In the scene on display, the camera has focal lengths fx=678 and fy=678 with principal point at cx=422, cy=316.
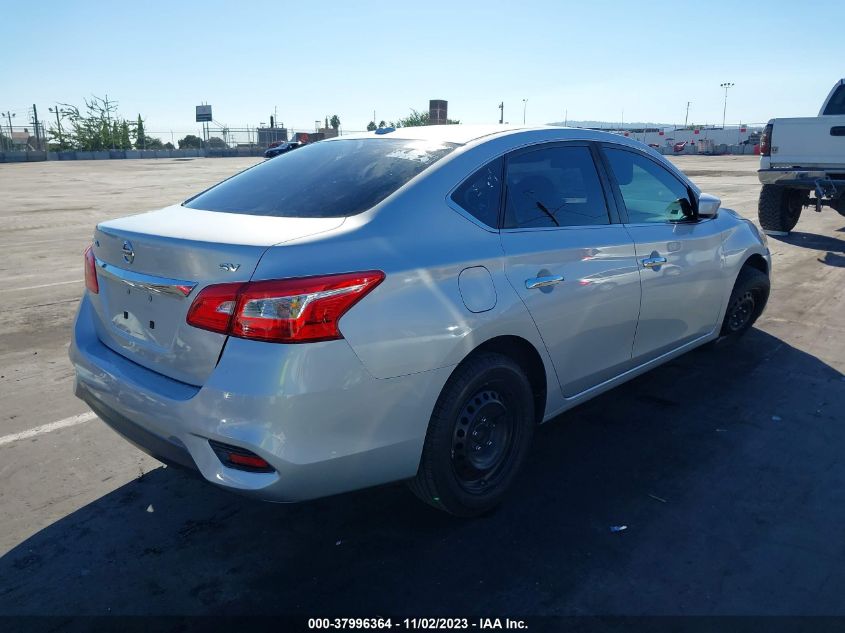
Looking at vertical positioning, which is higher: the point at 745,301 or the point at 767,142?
the point at 767,142

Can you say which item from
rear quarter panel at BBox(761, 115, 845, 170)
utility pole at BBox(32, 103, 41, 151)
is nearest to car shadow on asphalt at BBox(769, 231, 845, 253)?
rear quarter panel at BBox(761, 115, 845, 170)

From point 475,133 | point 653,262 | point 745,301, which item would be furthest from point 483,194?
point 745,301

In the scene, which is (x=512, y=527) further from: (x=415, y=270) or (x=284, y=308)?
(x=284, y=308)

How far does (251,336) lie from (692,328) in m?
3.15

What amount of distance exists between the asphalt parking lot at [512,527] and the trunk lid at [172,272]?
0.62 metres

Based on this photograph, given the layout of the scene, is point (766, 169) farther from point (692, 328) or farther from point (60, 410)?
point (60, 410)

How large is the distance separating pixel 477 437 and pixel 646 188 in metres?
2.03

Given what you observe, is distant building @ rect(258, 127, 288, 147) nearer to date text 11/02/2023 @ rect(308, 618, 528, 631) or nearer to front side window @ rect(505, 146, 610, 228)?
front side window @ rect(505, 146, 610, 228)

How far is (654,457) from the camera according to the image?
3.69 m

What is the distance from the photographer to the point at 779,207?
36.5 feet

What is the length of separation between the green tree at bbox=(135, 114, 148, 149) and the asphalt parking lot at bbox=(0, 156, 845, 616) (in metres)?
71.2

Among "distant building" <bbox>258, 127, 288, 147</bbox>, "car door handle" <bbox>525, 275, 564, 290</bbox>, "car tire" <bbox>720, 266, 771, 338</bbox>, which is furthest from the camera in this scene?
"distant building" <bbox>258, 127, 288, 147</bbox>

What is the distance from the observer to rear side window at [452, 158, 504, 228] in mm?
2980

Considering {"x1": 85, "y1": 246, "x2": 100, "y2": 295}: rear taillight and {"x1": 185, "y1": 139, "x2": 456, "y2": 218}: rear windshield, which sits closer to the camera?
{"x1": 185, "y1": 139, "x2": 456, "y2": 218}: rear windshield
